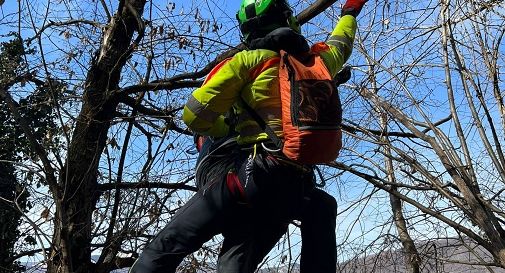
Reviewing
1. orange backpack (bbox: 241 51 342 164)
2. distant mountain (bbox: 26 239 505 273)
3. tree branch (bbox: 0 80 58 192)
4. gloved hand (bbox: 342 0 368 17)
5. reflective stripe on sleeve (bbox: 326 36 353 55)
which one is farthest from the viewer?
distant mountain (bbox: 26 239 505 273)

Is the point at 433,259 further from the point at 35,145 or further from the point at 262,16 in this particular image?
the point at 262,16

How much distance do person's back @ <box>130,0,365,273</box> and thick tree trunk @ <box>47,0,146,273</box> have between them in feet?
8.33

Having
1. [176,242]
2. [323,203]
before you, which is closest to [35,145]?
[176,242]

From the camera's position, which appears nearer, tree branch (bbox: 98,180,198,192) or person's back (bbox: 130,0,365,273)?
person's back (bbox: 130,0,365,273)

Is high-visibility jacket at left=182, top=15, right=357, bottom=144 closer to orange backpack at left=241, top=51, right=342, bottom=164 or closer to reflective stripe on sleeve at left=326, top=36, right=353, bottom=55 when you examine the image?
orange backpack at left=241, top=51, right=342, bottom=164

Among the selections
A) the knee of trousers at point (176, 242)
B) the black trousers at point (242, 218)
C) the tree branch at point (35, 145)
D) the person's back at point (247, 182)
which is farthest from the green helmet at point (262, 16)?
the tree branch at point (35, 145)

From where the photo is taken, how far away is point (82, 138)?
16.6ft

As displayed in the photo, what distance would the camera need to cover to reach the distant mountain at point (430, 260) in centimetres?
464

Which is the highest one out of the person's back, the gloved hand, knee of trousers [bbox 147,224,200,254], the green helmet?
the gloved hand

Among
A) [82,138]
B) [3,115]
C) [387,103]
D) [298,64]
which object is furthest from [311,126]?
[3,115]

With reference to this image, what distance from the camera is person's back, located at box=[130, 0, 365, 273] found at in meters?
2.16

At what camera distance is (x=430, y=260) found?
204 inches

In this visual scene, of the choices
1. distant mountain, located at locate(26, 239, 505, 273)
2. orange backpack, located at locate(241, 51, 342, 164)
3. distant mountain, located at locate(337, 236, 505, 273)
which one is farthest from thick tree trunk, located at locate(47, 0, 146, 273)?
orange backpack, located at locate(241, 51, 342, 164)

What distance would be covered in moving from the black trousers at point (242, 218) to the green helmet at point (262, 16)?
0.50 metres
